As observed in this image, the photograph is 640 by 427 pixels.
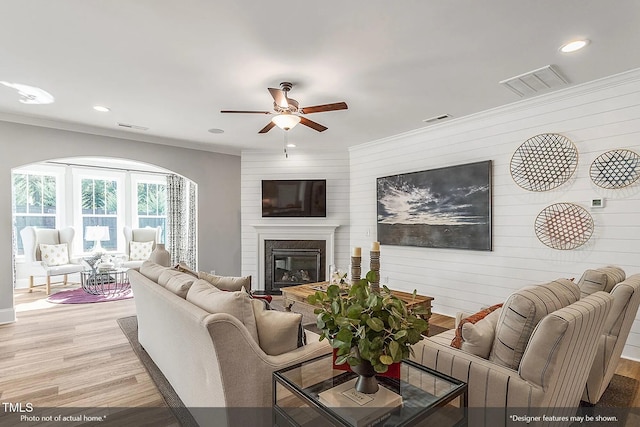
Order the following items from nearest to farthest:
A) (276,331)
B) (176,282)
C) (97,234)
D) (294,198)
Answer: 1. (276,331)
2. (176,282)
3. (294,198)
4. (97,234)

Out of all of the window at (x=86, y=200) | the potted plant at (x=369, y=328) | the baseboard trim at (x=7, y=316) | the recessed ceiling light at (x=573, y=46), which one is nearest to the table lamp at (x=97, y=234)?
the window at (x=86, y=200)

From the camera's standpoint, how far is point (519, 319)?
1579 mm

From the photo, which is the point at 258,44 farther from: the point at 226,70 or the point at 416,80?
the point at 416,80

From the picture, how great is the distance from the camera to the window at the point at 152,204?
791 cm

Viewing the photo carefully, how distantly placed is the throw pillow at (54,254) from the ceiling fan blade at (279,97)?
5989mm

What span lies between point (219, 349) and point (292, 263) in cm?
452

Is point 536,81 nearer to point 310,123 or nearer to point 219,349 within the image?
point 310,123

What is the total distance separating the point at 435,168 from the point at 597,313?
320cm

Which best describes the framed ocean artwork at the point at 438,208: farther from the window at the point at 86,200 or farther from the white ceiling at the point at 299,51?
the window at the point at 86,200

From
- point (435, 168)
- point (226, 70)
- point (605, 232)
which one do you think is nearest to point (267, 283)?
point (435, 168)

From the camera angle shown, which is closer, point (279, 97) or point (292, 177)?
point (279, 97)

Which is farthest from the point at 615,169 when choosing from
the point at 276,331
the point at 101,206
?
the point at 101,206

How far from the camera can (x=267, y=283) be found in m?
6.03

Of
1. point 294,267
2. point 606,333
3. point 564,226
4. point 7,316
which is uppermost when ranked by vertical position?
point 564,226
